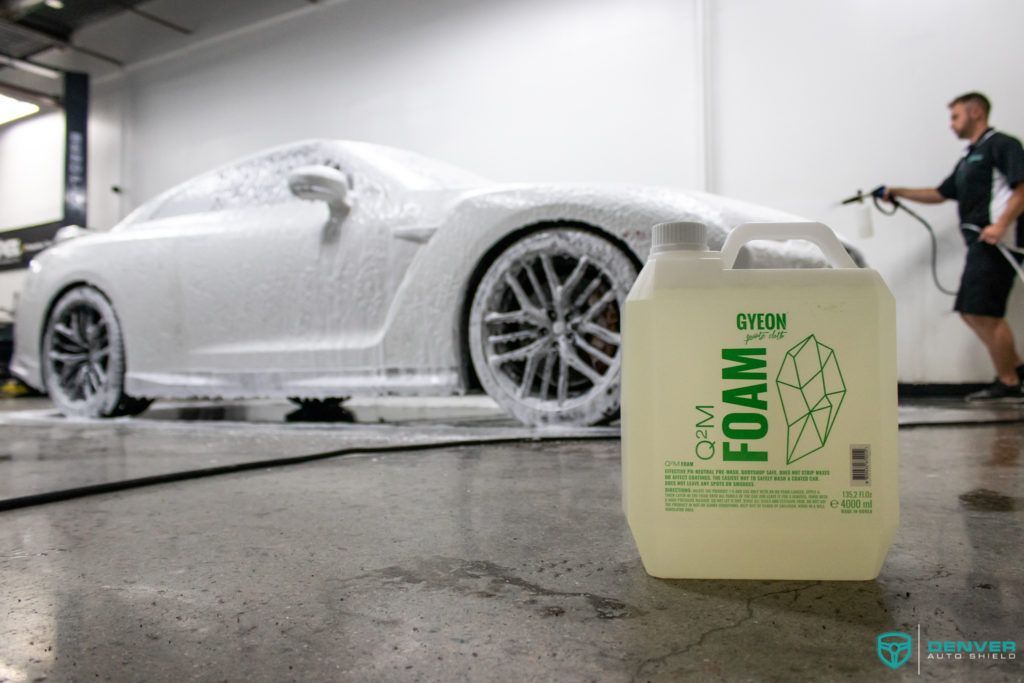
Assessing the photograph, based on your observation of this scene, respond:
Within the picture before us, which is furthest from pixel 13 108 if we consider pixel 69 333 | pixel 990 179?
pixel 990 179

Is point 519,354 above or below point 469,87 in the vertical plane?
below

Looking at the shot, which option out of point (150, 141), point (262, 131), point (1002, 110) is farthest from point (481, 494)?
point (150, 141)

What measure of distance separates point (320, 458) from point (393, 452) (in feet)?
0.65

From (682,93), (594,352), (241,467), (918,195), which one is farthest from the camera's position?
(682,93)

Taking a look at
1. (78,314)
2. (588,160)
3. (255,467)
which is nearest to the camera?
(255,467)

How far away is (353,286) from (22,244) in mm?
8627

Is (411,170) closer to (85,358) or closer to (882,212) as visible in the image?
(85,358)

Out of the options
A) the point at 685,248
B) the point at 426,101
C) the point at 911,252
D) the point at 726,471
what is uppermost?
the point at 426,101

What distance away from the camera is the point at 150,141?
7566 mm

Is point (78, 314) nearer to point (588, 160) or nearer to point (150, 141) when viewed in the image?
point (588, 160)

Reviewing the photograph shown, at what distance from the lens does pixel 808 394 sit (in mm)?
785

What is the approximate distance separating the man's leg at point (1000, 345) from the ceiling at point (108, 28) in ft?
18.7

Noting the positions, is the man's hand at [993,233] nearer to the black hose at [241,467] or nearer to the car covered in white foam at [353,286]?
the car covered in white foam at [353,286]

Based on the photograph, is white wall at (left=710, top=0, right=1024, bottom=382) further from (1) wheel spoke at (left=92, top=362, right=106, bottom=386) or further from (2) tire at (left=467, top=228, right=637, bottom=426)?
(1) wheel spoke at (left=92, top=362, right=106, bottom=386)
